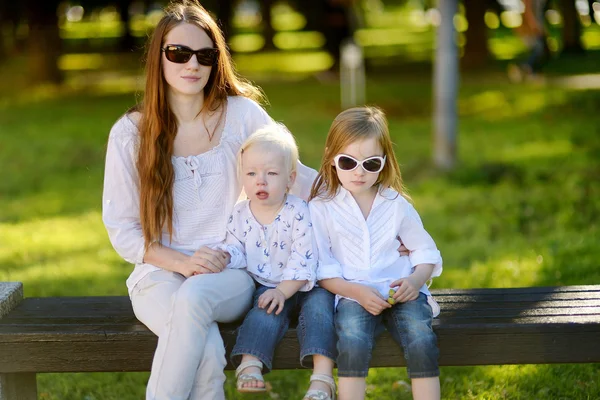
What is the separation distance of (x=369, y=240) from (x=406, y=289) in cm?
26

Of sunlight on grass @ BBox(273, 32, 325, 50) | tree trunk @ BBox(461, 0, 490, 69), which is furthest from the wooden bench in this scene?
sunlight on grass @ BBox(273, 32, 325, 50)

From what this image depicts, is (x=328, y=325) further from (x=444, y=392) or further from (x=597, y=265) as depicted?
(x=597, y=265)

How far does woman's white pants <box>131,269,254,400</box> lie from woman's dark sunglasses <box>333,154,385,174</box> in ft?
1.94

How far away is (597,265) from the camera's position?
565 cm

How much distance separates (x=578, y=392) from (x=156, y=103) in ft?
7.82

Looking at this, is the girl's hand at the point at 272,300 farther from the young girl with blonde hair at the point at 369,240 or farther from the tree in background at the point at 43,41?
the tree in background at the point at 43,41

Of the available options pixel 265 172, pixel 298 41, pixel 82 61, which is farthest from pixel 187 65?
pixel 298 41

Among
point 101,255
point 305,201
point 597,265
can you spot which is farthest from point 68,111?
point 305,201

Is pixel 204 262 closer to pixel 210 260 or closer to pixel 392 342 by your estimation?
pixel 210 260

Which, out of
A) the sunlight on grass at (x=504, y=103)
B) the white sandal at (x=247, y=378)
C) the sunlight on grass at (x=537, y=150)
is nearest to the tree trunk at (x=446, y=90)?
the sunlight on grass at (x=537, y=150)

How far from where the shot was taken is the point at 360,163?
3.34m

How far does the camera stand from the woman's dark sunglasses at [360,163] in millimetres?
3340

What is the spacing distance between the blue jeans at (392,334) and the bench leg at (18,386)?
1308mm

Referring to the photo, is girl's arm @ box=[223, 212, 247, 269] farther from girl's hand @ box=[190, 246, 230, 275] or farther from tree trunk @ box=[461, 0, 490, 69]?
tree trunk @ box=[461, 0, 490, 69]
